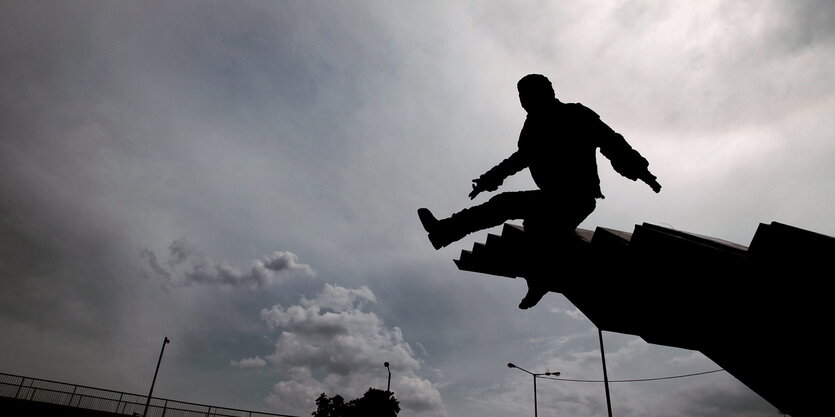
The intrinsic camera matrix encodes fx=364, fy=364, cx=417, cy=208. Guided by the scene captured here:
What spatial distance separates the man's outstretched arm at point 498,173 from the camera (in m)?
3.40

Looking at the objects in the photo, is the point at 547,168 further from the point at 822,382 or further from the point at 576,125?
the point at 822,382

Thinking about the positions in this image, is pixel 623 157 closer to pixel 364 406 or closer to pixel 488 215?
pixel 488 215

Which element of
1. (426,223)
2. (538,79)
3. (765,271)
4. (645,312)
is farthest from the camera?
(426,223)

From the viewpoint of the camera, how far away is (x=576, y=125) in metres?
2.86

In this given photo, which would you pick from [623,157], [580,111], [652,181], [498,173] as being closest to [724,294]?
[652,181]

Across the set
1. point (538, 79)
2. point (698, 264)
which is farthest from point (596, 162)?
point (698, 264)

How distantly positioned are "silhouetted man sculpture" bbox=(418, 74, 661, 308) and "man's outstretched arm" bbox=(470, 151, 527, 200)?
6.2 inches

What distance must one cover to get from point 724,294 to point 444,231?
1.89 meters

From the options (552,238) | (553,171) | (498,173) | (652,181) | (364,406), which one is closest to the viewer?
(652,181)

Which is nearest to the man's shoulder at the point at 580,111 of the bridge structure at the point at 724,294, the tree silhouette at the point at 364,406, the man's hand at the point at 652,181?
the man's hand at the point at 652,181

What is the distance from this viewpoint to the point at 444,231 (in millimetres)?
3170

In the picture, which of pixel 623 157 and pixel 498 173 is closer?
pixel 623 157

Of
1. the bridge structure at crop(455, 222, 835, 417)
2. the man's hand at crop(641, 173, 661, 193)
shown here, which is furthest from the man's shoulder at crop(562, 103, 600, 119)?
the bridge structure at crop(455, 222, 835, 417)

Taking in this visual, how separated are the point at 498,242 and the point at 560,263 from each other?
2.63 feet
